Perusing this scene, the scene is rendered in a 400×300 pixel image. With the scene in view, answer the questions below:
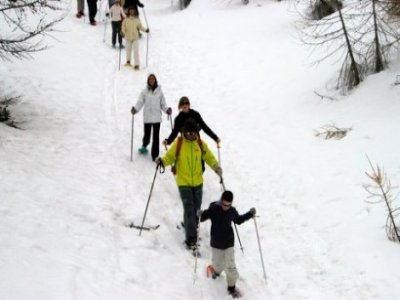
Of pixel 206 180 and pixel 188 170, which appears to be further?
pixel 206 180

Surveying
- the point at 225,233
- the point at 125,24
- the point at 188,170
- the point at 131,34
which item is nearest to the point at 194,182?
the point at 188,170

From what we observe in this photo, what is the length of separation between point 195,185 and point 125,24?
10.8 metres

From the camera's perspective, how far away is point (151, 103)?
10.7 m

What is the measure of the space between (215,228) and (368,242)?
2641 millimetres

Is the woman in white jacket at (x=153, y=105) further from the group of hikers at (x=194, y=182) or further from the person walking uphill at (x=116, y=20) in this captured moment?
the person walking uphill at (x=116, y=20)

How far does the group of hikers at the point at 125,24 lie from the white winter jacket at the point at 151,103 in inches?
268

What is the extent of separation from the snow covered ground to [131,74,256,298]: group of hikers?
0.44 meters

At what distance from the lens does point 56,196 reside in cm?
860

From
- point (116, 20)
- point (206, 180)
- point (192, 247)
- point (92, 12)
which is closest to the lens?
point (192, 247)

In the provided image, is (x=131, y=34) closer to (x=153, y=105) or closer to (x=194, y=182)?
(x=153, y=105)

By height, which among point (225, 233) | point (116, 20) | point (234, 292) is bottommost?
point (234, 292)

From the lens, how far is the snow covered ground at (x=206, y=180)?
278 inches

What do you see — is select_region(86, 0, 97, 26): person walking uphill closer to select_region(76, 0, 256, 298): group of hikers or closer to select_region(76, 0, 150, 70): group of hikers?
select_region(76, 0, 150, 70): group of hikers

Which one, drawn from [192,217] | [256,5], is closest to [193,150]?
[192,217]
